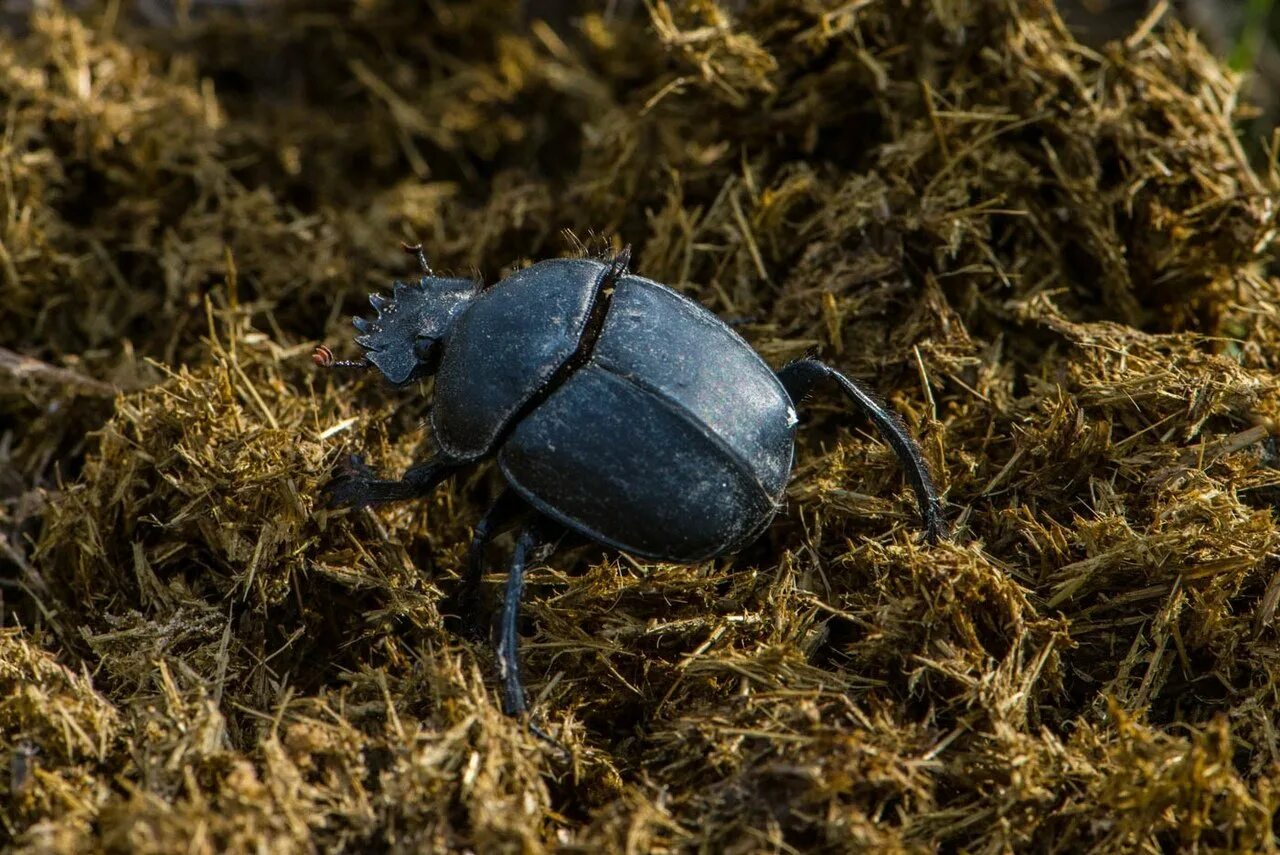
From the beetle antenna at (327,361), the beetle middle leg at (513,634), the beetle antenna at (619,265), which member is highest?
the beetle antenna at (619,265)

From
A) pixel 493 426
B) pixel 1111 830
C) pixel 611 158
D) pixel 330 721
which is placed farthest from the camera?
pixel 611 158

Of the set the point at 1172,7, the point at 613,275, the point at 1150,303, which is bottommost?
the point at 1150,303

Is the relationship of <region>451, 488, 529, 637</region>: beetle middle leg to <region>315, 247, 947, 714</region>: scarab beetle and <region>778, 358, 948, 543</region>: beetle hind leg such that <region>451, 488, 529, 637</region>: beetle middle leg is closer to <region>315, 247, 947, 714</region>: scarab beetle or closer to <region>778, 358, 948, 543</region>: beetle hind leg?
<region>315, 247, 947, 714</region>: scarab beetle

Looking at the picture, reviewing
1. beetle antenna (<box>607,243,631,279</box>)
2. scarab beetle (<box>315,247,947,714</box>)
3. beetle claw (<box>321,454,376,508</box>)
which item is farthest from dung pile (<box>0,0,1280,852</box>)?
beetle antenna (<box>607,243,631,279</box>)

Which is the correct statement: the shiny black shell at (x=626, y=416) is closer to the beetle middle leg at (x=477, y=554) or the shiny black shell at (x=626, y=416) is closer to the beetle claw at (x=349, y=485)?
the beetle middle leg at (x=477, y=554)

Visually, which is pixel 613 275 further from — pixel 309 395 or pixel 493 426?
pixel 309 395

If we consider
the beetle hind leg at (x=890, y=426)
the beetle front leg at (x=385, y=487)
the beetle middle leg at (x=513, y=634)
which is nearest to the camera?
the beetle middle leg at (x=513, y=634)

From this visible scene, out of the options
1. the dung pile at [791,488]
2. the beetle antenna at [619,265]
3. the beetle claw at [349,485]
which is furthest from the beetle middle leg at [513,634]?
the beetle antenna at [619,265]

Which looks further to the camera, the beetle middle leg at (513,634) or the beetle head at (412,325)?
the beetle head at (412,325)

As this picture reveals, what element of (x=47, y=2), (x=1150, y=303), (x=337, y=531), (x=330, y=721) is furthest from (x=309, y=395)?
(x=1150, y=303)
